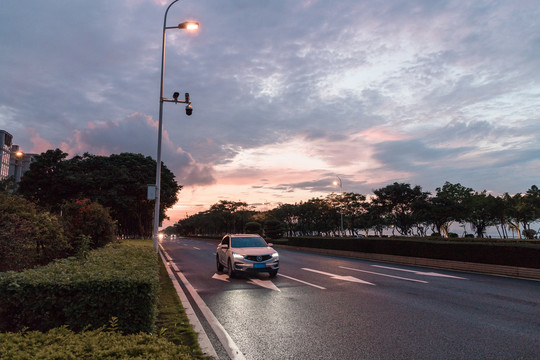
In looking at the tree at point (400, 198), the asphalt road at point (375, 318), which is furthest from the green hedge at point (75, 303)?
the tree at point (400, 198)

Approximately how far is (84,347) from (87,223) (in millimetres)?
15509

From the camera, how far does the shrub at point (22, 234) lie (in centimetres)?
904

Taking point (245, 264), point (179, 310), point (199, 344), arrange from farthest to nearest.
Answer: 1. point (245, 264)
2. point (179, 310)
3. point (199, 344)

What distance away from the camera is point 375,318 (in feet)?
22.8

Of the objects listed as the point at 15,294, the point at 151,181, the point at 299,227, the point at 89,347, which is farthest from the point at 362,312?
the point at 299,227

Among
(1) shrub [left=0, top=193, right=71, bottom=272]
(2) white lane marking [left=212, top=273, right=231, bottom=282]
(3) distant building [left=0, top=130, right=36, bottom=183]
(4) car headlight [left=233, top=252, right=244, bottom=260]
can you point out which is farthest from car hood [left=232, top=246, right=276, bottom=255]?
(3) distant building [left=0, top=130, right=36, bottom=183]

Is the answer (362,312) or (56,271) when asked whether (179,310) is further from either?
(362,312)

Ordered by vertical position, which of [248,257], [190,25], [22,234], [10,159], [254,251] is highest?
[10,159]

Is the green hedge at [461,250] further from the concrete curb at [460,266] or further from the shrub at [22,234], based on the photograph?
the shrub at [22,234]

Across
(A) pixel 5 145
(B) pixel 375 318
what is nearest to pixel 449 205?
(B) pixel 375 318

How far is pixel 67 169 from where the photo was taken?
40.5 meters

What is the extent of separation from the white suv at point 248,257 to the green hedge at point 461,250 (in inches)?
371

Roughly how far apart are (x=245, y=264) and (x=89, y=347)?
883cm

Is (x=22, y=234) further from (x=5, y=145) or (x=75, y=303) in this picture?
(x=5, y=145)
